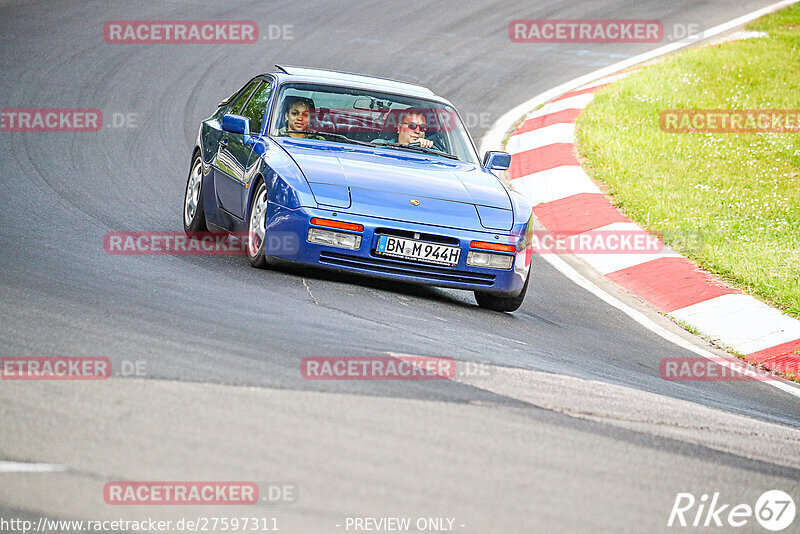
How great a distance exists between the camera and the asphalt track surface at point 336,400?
139 inches

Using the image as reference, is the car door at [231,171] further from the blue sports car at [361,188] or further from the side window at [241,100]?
the side window at [241,100]

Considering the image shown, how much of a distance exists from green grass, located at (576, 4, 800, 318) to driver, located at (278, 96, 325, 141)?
3810mm

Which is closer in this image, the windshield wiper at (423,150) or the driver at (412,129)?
the windshield wiper at (423,150)

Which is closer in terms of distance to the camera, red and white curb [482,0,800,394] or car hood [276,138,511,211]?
car hood [276,138,511,211]

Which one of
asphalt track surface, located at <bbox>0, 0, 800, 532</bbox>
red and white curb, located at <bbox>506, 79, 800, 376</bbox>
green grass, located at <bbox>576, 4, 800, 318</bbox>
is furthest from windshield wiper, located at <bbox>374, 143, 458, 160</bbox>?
green grass, located at <bbox>576, 4, 800, 318</bbox>

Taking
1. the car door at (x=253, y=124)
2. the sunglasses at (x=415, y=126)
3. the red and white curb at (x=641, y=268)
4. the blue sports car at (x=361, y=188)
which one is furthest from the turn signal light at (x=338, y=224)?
the red and white curb at (x=641, y=268)

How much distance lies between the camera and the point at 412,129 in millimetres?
8250

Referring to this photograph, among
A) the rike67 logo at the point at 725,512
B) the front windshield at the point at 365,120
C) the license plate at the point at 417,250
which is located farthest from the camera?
the front windshield at the point at 365,120

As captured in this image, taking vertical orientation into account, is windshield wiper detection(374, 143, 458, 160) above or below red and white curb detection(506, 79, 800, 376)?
above

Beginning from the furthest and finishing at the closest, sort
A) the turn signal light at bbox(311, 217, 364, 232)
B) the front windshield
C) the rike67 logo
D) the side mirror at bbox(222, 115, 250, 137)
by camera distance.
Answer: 1. the front windshield
2. the side mirror at bbox(222, 115, 250, 137)
3. the turn signal light at bbox(311, 217, 364, 232)
4. the rike67 logo

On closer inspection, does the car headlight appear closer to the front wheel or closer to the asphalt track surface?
the asphalt track surface

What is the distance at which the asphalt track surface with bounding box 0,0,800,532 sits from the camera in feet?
11.6

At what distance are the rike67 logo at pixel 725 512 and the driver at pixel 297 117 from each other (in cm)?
462

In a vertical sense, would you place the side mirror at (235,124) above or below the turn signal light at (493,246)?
above
